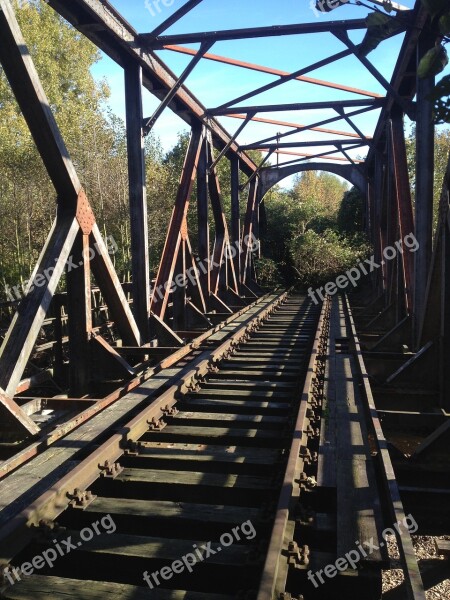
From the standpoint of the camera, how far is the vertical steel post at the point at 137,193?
7.36 meters

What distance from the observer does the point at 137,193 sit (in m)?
7.36

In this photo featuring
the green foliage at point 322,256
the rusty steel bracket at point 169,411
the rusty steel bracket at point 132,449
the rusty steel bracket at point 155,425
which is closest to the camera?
the rusty steel bracket at point 132,449

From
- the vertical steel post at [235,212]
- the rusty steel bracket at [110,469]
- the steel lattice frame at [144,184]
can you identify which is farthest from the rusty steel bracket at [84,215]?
the vertical steel post at [235,212]

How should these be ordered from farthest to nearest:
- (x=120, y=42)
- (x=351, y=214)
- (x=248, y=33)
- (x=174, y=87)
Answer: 1. (x=351, y=214)
2. (x=174, y=87)
3. (x=248, y=33)
4. (x=120, y=42)

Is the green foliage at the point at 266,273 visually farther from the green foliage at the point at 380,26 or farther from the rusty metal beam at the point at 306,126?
the green foliage at the point at 380,26

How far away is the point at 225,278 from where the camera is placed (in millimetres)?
13320

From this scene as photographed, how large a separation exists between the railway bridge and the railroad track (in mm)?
12

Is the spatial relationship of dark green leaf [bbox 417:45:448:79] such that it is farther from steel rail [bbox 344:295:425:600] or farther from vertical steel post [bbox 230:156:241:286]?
vertical steel post [bbox 230:156:241:286]

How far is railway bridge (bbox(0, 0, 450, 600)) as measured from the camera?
2.61 m

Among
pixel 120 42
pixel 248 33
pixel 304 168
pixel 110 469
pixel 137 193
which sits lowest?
pixel 110 469

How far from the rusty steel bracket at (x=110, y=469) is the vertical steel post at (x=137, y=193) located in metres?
4.01

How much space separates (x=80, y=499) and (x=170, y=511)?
0.54 m

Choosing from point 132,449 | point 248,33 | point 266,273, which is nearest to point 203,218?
point 248,33

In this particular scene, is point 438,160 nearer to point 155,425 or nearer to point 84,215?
point 84,215
